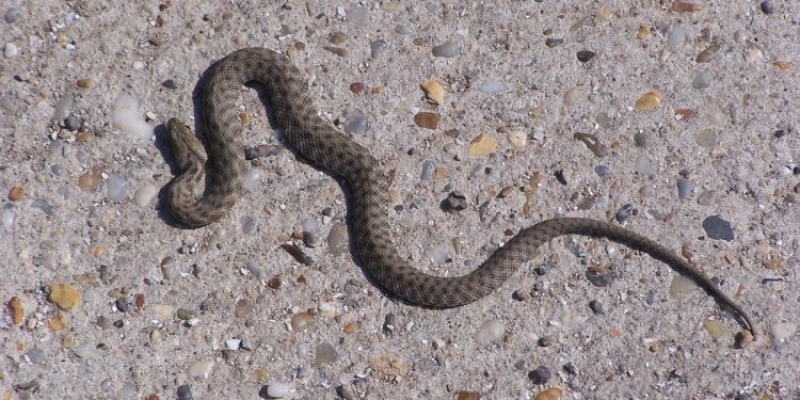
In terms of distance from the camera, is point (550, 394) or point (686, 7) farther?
point (686, 7)

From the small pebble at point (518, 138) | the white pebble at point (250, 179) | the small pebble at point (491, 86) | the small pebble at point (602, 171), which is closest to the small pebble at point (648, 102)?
the small pebble at point (602, 171)

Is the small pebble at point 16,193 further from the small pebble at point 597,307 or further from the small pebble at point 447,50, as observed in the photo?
the small pebble at point 597,307

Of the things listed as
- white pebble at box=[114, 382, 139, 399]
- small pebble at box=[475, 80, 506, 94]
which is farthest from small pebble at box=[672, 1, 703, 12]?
white pebble at box=[114, 382, 139, 399]

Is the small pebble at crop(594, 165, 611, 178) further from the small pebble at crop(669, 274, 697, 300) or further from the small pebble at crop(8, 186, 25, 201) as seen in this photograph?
the small pebble at crop(8, 186, 25, 201)

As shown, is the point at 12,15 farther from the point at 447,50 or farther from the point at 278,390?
the point at 278,390

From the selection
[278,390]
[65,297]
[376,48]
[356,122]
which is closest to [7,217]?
[65,297]
